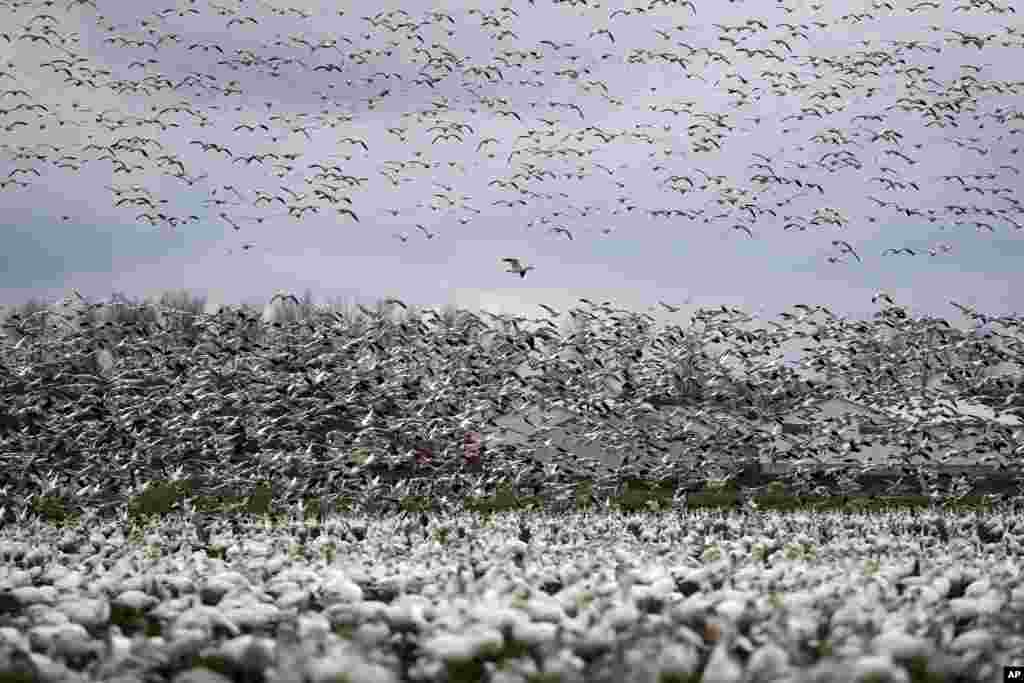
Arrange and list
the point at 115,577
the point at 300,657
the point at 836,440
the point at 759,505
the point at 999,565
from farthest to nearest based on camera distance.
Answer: the point at 836,440, the point at 759,505, the point at 999,565, the point at 115,577, the point at 300,657

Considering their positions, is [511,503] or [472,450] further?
[472,450]

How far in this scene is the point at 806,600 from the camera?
468 inches

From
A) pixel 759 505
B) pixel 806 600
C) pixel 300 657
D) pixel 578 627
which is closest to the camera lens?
pixel 300 657

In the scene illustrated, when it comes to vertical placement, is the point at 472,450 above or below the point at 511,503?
above

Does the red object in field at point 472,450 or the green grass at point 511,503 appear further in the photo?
the red object in field at point 472,450

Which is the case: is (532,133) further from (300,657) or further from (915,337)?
(300,657)

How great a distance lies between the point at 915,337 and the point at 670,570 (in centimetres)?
3539

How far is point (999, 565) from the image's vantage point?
1633 centimetres

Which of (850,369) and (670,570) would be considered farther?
(850,369)

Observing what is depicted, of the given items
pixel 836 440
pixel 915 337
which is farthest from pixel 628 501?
pixel 915 337

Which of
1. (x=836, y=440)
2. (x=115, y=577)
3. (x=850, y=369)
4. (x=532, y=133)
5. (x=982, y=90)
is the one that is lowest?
(x=115, y=577)

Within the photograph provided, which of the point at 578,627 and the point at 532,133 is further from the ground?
the point at 532,133

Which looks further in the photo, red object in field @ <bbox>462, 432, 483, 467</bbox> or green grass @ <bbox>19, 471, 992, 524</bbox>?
red object in field @ <bbox>462, 432, 483, 467</bbox>

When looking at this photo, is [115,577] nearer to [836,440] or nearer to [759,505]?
[759,505]
